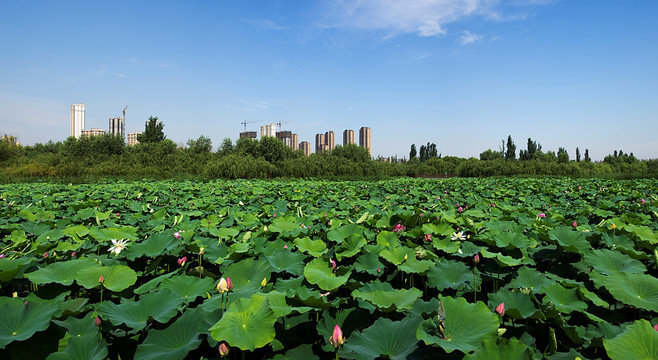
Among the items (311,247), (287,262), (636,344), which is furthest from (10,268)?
(636,344)

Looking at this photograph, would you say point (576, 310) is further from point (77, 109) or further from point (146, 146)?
point (77, 109)

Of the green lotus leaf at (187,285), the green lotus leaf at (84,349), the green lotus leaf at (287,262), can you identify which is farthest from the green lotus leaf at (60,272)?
the green lotus leaf at (287,262)

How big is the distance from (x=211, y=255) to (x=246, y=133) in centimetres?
10930

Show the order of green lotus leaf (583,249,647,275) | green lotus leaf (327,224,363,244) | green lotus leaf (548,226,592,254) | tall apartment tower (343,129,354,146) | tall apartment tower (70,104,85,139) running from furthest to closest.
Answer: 1. tall apartment tower (343,129,354,146)
2. tall apartment tower (70,104,85,139)
3. green lotus leaf (327,224,363,244)
4. green lotus leaf (548,226,592,254)
5. green lotus leaf (583,249,647,275)

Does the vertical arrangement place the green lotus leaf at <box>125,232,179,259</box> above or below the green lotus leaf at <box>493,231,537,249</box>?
below

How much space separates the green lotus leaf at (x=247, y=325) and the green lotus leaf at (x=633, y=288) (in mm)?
1356

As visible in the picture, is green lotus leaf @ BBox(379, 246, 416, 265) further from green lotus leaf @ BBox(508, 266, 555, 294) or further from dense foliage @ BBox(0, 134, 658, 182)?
dense foliage @ BBox(0, 134, 658, 182)

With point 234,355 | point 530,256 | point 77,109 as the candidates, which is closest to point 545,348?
point 530,256

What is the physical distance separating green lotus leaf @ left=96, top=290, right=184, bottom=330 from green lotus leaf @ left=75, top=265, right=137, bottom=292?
24cm

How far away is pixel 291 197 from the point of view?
20.1 ft

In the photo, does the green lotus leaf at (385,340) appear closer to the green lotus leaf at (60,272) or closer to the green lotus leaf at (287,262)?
the green lotus leaf at (287,262)

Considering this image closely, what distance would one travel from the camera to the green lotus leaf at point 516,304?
116cm

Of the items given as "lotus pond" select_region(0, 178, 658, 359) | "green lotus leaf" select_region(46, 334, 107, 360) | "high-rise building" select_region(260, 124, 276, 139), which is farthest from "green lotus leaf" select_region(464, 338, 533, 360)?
"high-rise building" select_region(260, 124, 276, 139)

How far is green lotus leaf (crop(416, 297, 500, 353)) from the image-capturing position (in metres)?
0.96
